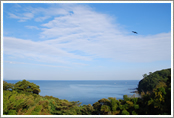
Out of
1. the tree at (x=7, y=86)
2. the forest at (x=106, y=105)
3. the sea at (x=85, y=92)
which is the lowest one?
the sea at (x=85, y=92)

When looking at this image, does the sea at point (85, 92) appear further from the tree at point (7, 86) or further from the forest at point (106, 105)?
the forest at point (106, 105)

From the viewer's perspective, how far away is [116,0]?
16.8 feet

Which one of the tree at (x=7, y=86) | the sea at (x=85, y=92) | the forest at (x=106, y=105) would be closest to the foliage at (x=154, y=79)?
the sea at (x=85, y=92)

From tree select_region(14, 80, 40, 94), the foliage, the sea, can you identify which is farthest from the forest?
the foliage

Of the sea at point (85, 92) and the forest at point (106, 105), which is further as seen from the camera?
the sea at point (85, 92)

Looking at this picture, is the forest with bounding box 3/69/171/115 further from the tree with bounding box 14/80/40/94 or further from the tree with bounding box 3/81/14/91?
the tree with bounding box 14/80/40/94

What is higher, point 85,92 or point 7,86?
point 7,86

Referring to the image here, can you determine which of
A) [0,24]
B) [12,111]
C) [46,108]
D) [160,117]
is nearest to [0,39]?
[0,24]

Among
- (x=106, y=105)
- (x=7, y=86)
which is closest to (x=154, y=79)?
(x=106, y=105)

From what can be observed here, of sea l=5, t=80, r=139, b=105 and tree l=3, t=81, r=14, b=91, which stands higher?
tree l=3, t=81, r=14, b=91

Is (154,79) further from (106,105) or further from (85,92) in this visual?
(106,105)

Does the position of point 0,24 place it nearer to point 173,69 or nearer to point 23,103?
point 23,103

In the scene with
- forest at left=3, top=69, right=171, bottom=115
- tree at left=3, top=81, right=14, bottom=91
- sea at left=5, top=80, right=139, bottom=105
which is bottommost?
sea at left=5, top=80, right=139, bottom=105

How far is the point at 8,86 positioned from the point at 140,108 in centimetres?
848
